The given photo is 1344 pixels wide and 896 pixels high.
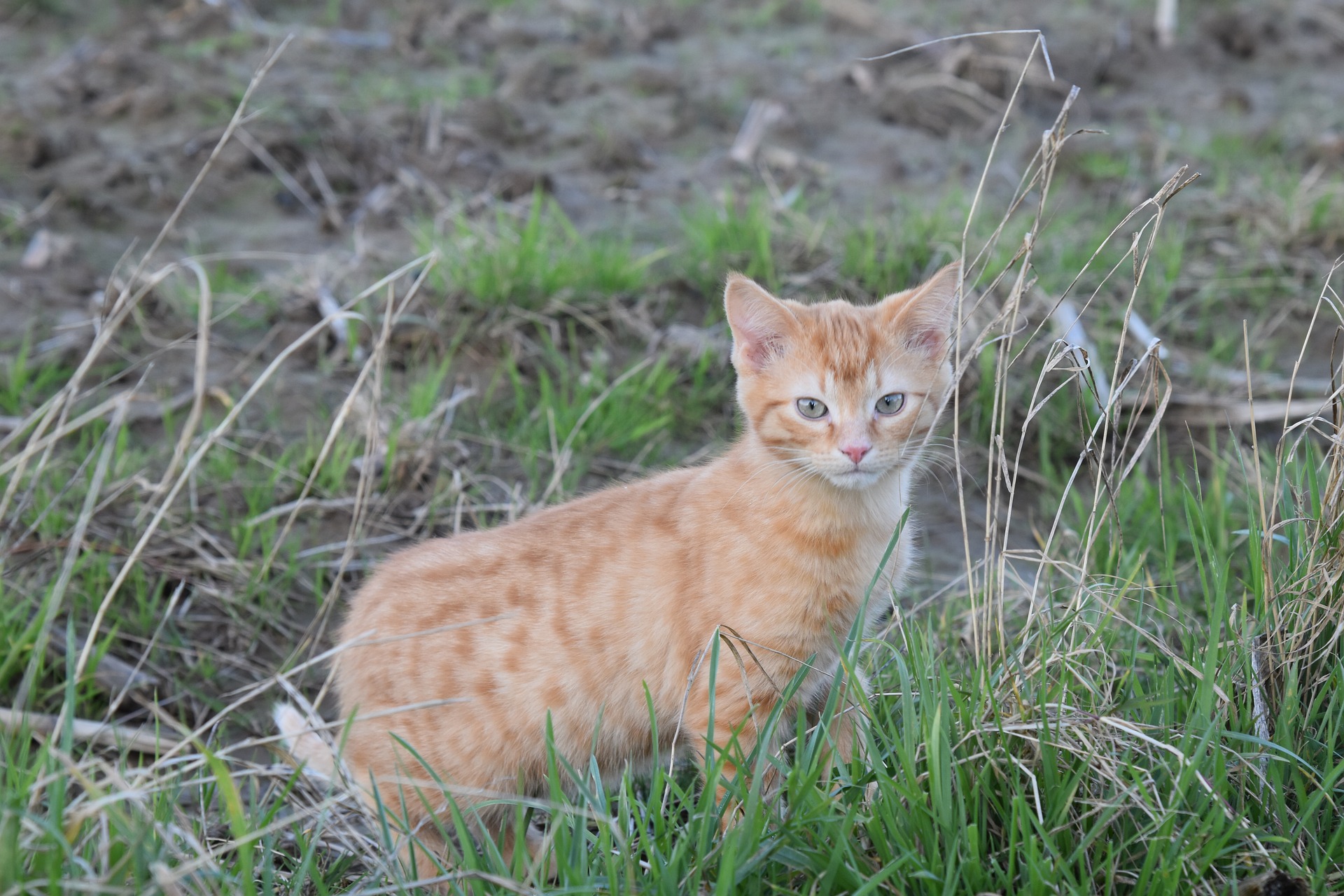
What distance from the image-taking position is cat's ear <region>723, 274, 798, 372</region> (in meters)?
2.64

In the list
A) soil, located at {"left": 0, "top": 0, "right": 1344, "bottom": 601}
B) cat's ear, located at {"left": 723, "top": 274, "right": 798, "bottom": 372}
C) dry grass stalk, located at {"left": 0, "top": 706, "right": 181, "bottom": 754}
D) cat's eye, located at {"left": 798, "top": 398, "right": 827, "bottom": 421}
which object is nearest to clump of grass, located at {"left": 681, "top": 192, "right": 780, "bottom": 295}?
soil, located at {"left": 0, "top": 0, "right": 1344, "bottom": 601}

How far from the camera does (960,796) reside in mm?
1910

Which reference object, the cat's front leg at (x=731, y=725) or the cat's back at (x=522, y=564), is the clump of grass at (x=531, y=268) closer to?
the cat's back at (x=522, y=564)

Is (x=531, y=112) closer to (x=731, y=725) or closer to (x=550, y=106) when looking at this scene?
(x=550, y=106)

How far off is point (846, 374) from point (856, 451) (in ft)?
0.71

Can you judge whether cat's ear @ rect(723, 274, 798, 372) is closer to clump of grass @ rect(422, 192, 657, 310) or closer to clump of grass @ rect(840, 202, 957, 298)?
clump of grass @ rect(422, 192, 657, 310)

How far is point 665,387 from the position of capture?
3998 mm

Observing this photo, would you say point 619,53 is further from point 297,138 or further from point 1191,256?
point 1191,256

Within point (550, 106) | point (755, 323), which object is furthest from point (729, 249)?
point (550, 106)

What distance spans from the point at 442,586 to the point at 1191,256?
160 inches

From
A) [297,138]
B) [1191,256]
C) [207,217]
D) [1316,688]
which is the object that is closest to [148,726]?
→ [1316,688]

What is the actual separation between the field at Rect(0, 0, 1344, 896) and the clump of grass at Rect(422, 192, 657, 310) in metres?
0.02

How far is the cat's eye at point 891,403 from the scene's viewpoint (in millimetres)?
2631

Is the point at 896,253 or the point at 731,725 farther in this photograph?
the point at 896,253
